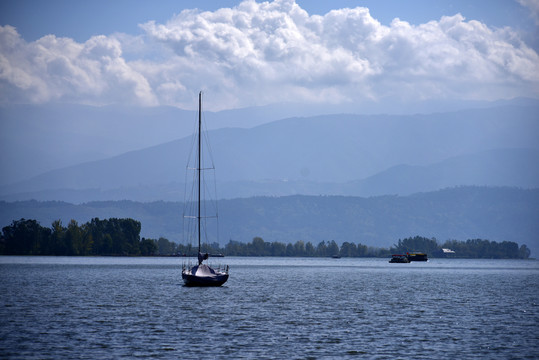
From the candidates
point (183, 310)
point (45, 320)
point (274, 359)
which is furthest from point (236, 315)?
point (274, 359)

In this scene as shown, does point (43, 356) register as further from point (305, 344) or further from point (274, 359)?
point (305, 344)

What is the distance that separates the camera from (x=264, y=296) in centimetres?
11106

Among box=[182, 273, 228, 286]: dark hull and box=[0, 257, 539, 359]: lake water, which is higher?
box=[182, 273, 228, 286]: dark hull

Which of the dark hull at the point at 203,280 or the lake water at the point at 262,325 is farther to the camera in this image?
the dark hull at the point at 203,280

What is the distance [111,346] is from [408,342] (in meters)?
24.4

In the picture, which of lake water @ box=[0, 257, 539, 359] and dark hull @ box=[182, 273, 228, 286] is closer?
lake water @ box=[0, 257, 539, 359]

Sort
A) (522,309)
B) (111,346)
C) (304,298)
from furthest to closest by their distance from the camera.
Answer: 1. (304,298)
2. (522,309)
3. (111,346)

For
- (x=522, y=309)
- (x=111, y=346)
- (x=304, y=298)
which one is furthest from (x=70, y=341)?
(x=522, y=309)

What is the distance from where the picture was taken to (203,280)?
120m

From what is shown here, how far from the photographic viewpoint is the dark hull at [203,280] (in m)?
119

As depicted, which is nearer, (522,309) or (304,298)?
(522,309)

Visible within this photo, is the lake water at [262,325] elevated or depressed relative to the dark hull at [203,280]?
depressed

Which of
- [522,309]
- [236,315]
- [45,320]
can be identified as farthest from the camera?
[522,309]

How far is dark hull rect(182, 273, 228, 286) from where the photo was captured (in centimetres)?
11862
